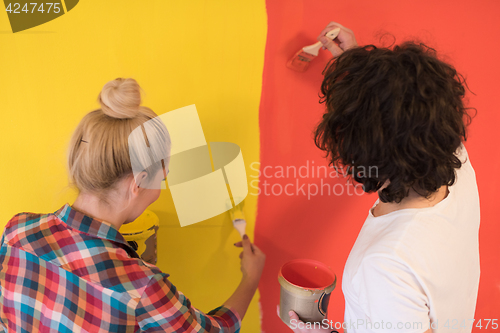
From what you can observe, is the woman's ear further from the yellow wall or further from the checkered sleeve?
the yellow wall

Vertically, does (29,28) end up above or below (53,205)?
above

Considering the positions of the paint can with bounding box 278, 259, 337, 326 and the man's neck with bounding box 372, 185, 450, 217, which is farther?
the paint can with bounding box 278, 259, 337, 326

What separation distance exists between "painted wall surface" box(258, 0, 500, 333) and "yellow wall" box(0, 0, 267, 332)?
0.08 metres

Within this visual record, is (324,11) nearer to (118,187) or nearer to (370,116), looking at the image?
(370,116)

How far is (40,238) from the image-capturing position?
0.69 m

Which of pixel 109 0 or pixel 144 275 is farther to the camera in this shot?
pixel 109 0

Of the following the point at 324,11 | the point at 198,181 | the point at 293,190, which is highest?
the point at 324,11

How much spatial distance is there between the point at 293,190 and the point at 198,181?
0.35m

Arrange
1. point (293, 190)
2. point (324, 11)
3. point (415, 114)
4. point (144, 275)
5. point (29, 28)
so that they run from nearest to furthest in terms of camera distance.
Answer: point (415, 114), point (144, 275), point (29, 28), point (324, 11), point (293, 190)

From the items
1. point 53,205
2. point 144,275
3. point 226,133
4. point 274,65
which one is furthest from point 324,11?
point 53,205

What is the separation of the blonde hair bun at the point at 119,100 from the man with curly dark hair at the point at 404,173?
1.40 ft

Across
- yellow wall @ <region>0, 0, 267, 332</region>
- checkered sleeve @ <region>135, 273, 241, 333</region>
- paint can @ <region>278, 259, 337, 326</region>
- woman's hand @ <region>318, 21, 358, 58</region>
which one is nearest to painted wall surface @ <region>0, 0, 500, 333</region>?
yellow wall @ <region>0, 0, 267, 332</region>

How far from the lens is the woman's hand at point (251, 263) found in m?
1.00

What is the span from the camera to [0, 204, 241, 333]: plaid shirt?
0.66m
